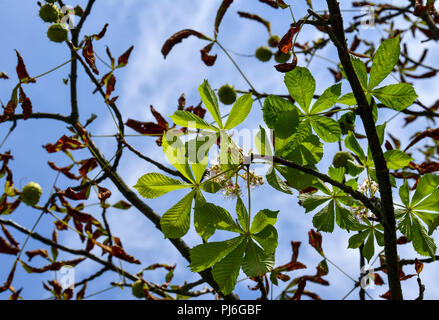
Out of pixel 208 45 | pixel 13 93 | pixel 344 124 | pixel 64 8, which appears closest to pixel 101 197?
pixel 13 93

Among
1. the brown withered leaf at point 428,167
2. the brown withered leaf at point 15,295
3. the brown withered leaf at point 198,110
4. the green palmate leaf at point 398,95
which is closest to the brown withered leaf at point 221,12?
the brown withered leaf at point 198,110

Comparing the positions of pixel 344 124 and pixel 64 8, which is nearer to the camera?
pixel 344 124

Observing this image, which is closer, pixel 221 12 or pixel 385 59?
pixel 385 59

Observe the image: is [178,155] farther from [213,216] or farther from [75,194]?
[75,194]

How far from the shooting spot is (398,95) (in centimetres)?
115

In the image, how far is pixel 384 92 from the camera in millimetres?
1164

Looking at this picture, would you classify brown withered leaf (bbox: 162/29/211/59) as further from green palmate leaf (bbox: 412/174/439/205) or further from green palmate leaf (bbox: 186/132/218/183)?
green palmate leaf (bbox: 412/174/439/205)

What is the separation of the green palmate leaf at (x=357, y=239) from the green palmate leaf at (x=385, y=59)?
1.86ft

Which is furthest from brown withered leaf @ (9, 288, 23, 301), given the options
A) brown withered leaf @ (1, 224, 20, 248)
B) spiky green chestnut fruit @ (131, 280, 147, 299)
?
spiky green chestnut fruit @ (131, 280, 147, 299)

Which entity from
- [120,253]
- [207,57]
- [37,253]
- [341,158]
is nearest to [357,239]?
[341,158]

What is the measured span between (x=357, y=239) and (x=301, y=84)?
62 cm

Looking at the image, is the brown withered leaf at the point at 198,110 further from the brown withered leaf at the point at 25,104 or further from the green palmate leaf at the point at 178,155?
the green palmate leaf at the point at 178,155
